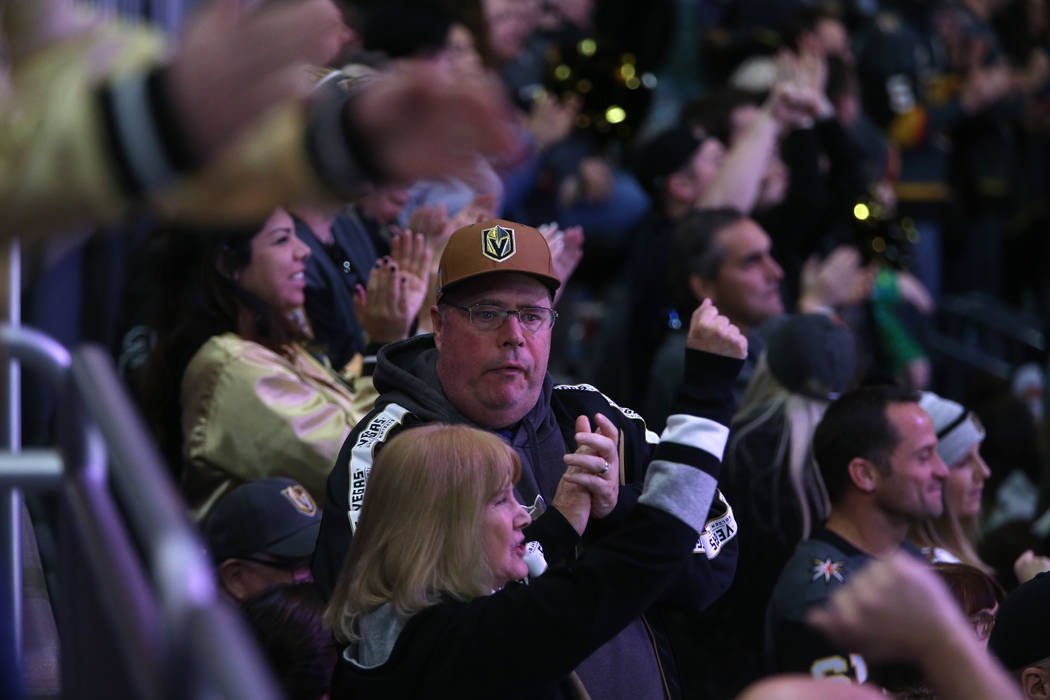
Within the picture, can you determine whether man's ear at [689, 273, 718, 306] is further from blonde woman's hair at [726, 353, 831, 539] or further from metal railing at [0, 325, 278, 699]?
metal railing at [0, 325, 278, 699]

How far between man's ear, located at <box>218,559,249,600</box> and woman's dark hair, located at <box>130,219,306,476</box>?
596 millimetres

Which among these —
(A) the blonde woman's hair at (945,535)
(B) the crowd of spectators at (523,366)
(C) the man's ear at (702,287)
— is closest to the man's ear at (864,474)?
(B) the crowd of spectators at (523,366)

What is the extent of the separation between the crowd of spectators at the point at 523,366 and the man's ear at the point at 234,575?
1 cm

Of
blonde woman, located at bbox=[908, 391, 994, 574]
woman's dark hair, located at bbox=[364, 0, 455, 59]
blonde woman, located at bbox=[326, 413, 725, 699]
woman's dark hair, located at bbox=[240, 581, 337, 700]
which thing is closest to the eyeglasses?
blonde woman, located at bbox=[326, 413, 725, 699]

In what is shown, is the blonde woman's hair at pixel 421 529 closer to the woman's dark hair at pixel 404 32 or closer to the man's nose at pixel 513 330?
the man's nose at pixel 513 330

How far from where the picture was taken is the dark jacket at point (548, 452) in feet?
10.7

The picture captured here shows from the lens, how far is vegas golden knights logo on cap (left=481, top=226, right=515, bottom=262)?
11.3 feet

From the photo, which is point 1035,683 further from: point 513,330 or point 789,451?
point 513,330

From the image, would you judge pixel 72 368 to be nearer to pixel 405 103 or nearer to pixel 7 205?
pixel 7 205

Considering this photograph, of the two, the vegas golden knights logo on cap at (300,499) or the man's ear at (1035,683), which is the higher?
the vegas golden knights logo on cap at (300,499)

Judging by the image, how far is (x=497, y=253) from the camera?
346 cm

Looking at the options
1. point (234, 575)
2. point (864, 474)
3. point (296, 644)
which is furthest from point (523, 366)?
point (864, 474)

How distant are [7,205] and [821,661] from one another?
2.78m

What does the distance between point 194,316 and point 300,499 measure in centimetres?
75
